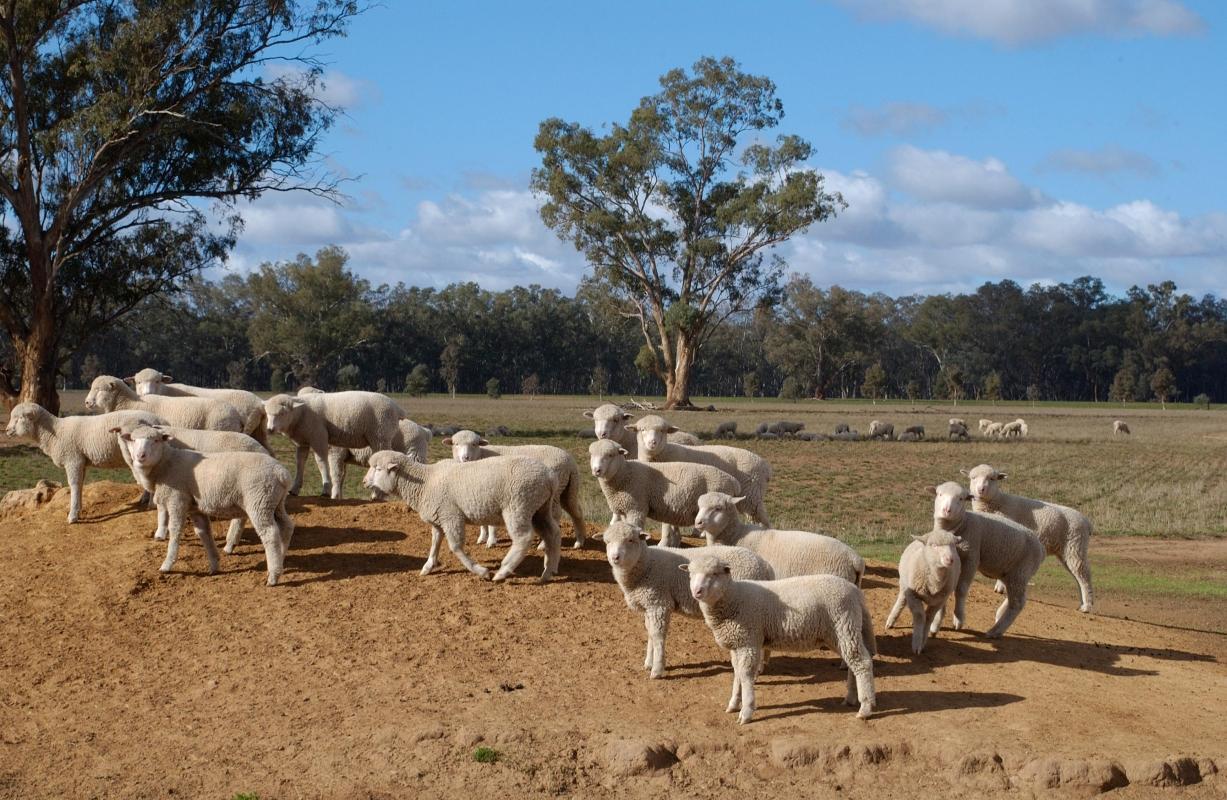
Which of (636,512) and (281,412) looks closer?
(636,512)

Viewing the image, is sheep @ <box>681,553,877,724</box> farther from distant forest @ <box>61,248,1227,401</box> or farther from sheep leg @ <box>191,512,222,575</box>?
distant forest @ <box>61,248,1227,401</box>

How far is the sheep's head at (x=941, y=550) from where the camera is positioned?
10.0m

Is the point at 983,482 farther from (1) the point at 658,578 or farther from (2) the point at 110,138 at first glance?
(2) the point at 110,138

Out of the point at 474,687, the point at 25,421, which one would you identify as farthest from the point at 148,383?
the point at 474,687

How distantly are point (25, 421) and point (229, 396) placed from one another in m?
2.69

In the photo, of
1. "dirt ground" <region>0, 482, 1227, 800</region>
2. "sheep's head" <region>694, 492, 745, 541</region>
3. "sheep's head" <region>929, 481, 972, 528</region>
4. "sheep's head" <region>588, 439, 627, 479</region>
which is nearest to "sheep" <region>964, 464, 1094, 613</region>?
"dirt ground" <region>0, 482, 1227, 800</region>

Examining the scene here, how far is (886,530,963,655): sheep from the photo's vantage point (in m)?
10.1

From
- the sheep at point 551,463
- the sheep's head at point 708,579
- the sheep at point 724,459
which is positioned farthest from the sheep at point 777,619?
the sheep at point 724,459

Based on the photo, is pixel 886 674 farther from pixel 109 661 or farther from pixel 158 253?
pixel 158 253

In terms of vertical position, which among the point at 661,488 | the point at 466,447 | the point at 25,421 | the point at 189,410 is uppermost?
the point at 189,410

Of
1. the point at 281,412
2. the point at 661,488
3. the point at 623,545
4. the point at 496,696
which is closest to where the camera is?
the point at 623,545

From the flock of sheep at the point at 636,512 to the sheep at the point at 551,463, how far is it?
0.08ft

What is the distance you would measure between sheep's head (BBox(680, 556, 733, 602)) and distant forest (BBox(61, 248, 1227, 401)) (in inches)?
3374

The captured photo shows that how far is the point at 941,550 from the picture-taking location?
10.1 meters
